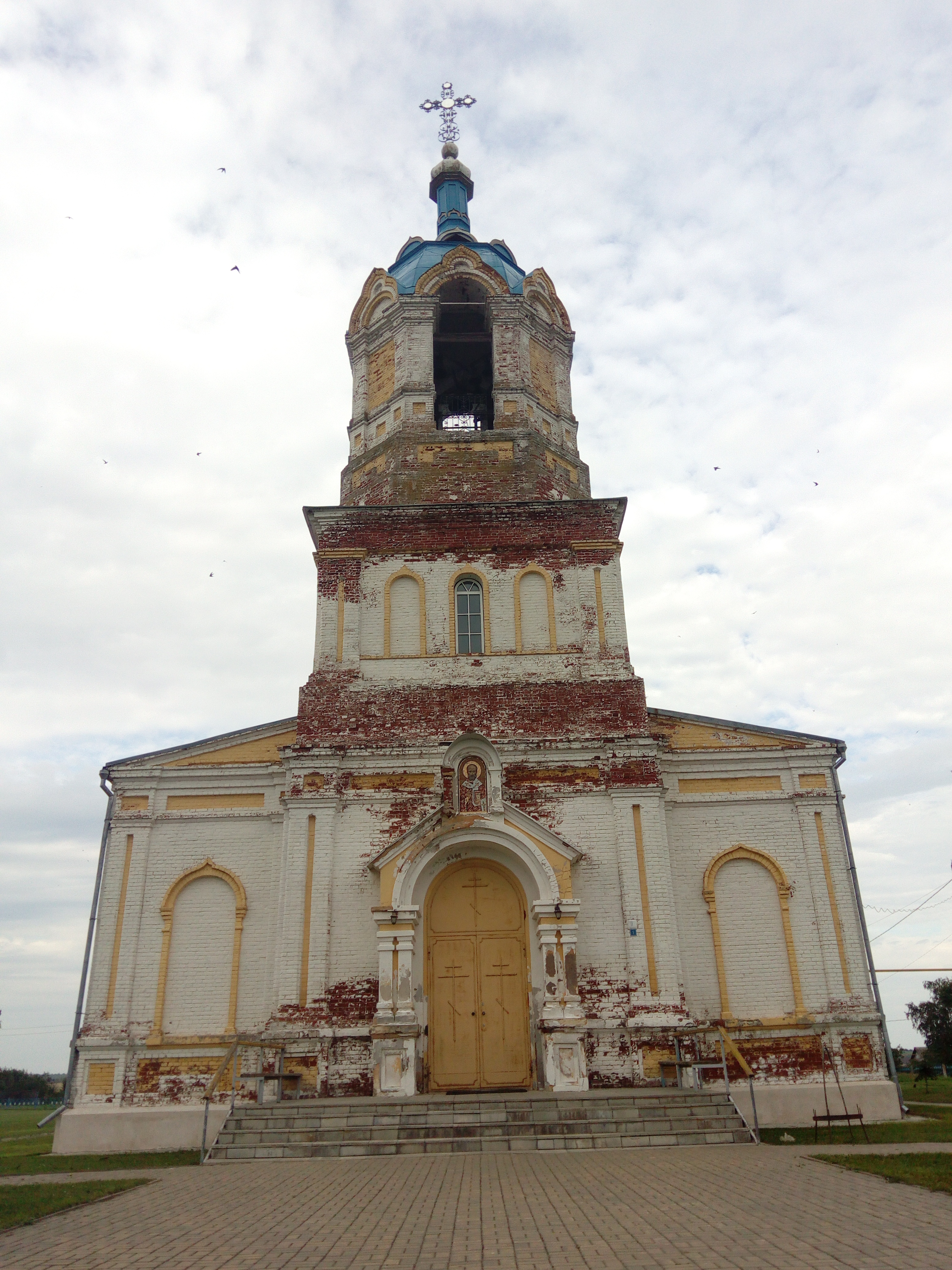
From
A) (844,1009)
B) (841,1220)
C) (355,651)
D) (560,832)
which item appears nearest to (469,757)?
(560,832)

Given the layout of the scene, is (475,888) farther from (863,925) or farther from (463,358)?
(463,358)

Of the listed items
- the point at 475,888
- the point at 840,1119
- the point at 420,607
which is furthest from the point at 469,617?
the point at 840,1119

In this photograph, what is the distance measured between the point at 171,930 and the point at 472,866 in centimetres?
493

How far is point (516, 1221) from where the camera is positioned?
7.18m

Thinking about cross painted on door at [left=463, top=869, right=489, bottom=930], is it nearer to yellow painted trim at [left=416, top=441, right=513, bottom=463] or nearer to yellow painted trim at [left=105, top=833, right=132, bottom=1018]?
yellow painted trim at [left=105, top=833, right=132, bottom=1018]

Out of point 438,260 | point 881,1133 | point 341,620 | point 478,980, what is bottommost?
point 881,1133

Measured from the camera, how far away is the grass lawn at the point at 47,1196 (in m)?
8.14

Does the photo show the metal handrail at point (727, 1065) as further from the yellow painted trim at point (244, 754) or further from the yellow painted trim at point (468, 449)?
the yellow painted trim at point (468, 449)

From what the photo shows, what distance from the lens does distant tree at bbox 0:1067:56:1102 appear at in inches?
2424

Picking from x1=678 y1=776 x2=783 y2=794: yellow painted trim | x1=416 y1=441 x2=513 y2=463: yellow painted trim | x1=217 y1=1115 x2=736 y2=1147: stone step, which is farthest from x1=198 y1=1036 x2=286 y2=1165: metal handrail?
x1=416 y1=441 x2=513 y2=463: yellow painted trim

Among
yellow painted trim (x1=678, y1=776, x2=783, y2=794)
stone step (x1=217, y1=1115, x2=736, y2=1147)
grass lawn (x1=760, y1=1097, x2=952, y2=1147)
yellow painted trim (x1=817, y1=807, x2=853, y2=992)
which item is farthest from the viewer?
yellow painted trim (x1=678, y1=776, x2=783, y2=794)

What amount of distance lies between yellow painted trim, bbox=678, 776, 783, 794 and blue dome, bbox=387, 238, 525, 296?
10370mm

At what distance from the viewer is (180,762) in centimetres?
1630

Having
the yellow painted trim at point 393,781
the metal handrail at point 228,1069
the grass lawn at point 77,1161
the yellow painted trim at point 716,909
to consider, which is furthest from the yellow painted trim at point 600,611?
the grass lawn at point 77,1161
